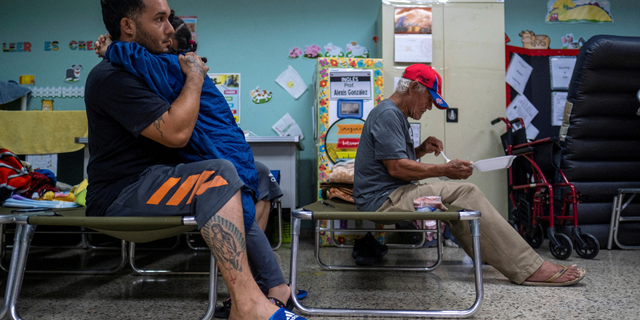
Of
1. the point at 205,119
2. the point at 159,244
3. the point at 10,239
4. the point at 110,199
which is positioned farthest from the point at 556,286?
the point at 10,239

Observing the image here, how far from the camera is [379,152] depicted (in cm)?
162

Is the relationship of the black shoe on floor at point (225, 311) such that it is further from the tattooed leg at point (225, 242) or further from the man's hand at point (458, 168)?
the man's hand at point (458, 168)

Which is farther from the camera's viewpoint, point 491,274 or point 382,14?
point 382,14

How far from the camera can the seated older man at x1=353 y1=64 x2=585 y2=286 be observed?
1.54 m

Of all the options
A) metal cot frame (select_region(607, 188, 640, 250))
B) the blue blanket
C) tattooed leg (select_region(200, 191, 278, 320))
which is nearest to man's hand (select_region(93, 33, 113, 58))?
the blue blanket

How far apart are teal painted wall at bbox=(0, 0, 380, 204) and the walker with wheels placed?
1.53 metres

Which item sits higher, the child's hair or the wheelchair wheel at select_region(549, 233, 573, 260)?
the child's hair

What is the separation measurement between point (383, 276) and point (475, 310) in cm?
67

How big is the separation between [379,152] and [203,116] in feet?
2.44

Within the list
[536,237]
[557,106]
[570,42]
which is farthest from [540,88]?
[536,237]

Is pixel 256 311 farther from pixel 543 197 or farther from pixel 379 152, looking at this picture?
pixel 543 197

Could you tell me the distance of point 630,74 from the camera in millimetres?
2385

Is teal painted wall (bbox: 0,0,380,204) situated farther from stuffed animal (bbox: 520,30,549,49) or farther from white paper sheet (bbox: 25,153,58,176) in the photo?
stuffed animal (bbox: 520,30,549,49)

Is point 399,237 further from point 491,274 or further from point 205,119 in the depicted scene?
point 205,119
